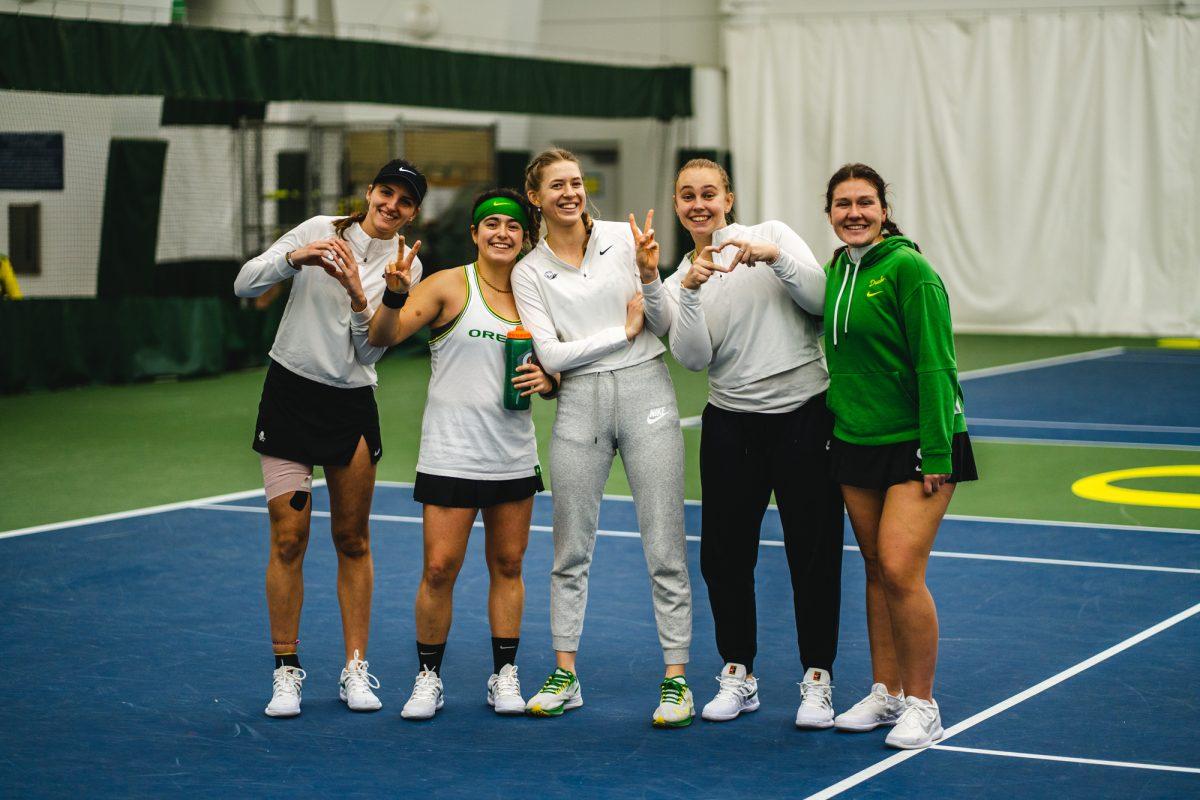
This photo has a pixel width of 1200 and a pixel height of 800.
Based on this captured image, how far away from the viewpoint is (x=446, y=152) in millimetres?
20531

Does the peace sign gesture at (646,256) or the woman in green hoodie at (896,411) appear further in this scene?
the peace sign gesture at (646,256)

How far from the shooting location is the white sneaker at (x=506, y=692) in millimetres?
5230

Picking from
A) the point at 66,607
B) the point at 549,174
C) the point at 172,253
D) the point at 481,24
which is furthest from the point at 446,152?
the point at 549,174

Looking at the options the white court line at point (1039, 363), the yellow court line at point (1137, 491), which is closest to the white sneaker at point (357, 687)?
the yellow court line at point (1137, 491)

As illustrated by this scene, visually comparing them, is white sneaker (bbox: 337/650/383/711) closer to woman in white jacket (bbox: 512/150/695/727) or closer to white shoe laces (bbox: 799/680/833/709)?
woman in white jacket (bbox: 512/150/695/727)

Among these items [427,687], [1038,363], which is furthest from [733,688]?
[1038,363]

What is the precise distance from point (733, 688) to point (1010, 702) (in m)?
1.00

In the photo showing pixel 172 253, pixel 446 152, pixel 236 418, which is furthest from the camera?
pixel 446 152

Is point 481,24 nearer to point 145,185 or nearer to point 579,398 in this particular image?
point 145,185

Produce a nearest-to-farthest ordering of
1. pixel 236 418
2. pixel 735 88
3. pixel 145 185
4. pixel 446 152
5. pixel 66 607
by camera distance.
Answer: pixel 66 607 → pixel 236 418 → pixel 145 185 → pixel 446 152 → pixel 735 88

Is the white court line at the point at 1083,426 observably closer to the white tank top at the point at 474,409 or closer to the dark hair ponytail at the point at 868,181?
the dark hair ponytail at the point at 868,181

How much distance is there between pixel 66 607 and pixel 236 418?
6.69m

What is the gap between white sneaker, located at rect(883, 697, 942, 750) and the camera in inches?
191

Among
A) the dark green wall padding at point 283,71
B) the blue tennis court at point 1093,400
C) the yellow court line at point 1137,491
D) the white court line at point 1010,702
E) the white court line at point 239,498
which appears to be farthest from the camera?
the dark green wall padding at point 283,71
